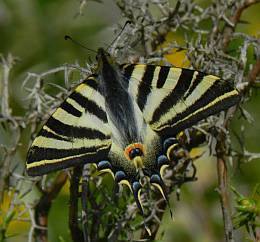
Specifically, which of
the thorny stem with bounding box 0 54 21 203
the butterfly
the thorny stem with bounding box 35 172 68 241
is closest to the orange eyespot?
the butterfly

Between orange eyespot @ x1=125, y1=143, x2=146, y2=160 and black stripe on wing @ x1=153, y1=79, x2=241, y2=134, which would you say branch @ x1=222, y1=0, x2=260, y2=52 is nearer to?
black stripe on wing @ x1=153, y1=79, x2=241, y2=134

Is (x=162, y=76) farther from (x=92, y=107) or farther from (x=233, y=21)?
(x=233, y=21)

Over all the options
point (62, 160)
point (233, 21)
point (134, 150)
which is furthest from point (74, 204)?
point (233, 21)

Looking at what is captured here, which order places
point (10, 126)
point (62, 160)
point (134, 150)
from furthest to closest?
point (10, 126), point (134, 150), point (62, 160)

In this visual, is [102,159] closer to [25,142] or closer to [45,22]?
[25,142]

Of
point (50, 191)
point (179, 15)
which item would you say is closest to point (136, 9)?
point (179, 15)

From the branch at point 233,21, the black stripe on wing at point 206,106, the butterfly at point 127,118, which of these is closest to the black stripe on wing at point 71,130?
the butterfly at point 127,118

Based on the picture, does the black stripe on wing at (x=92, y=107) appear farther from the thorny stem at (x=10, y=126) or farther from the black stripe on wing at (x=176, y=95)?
the thorny stem at (x=10, y=126)
